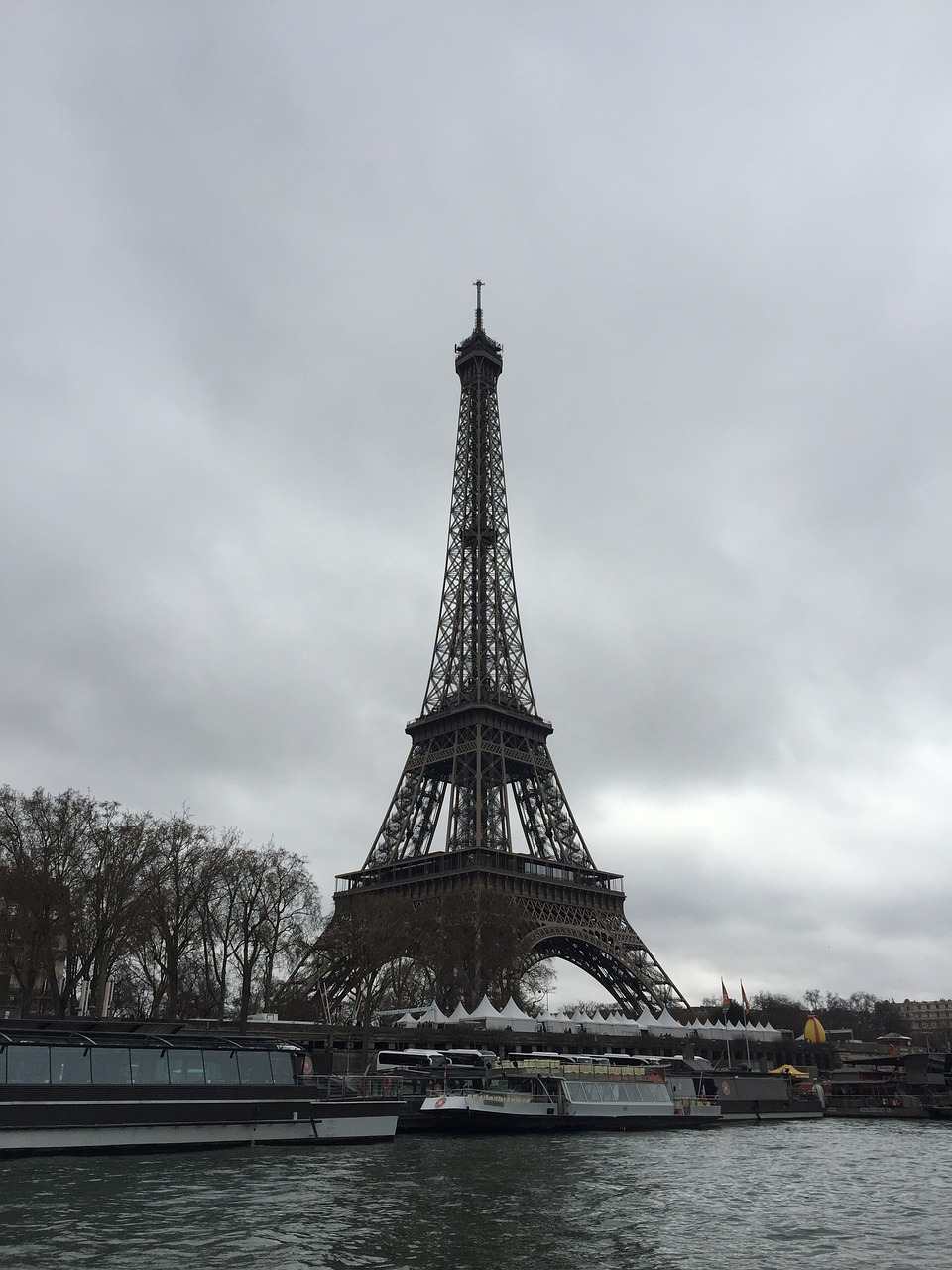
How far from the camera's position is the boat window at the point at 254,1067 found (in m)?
35.2

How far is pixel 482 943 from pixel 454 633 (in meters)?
34.2

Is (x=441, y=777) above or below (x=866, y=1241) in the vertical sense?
above

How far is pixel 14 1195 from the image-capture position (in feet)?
73.9

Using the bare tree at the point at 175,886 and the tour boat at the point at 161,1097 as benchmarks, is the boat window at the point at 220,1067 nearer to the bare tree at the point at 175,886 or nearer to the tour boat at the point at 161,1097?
Result: the tour boat at the point at 161,1097

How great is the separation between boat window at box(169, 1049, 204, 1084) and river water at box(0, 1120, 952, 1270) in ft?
8.67

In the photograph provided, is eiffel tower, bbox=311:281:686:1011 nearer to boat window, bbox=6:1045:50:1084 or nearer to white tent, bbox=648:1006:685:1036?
white tent, bbox=648:1006:685:1036

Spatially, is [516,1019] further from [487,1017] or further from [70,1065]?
[70,1065]

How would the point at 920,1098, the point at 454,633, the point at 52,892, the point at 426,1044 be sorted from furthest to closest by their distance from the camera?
1. the point at 454,633
2. the point at 426,1044
3. the point at 920,1098
4. the point at 52,892

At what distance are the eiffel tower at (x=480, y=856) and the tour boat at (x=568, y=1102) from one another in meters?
22.1

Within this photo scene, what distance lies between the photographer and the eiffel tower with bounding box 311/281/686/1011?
7312 centimetres

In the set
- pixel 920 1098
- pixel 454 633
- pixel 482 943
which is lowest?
pixel 920 1098

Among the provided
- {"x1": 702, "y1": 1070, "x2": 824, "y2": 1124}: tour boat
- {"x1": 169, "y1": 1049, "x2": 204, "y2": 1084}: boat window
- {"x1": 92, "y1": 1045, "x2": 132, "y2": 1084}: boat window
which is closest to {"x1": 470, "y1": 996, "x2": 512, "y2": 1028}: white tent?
{"x1": 702, "y1": 1070, "x2": 824, "y2": 1124}: tour boat

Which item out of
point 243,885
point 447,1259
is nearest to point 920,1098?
point 243,885

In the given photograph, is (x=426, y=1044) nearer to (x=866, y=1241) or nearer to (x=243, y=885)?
(x=243, y=885)
